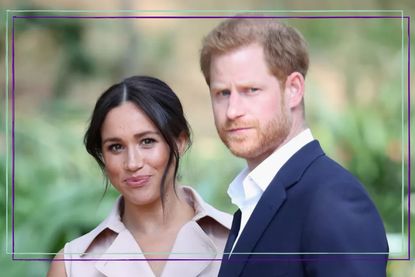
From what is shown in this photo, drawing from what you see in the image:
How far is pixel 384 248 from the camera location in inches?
44.6

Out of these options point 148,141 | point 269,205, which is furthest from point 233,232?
point 148,141

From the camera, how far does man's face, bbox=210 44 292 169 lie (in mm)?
1236

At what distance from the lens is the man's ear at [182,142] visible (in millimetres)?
1351

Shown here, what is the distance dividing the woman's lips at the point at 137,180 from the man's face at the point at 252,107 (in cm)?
16

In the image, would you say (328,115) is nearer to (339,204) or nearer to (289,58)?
(289,58)

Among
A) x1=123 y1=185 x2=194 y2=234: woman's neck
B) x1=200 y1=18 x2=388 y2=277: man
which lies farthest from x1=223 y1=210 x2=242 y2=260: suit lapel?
x1=123 y1=185 x2=194 y2=234: woman's neck

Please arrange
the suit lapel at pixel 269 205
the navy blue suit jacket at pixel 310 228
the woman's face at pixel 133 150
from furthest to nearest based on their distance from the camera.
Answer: the woman's face at pixel 133 150
the suit lapel at pixel 269 205
the navy blue suit jacket at pixel 310 228

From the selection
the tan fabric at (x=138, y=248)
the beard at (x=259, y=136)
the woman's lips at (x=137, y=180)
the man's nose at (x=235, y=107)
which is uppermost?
the man's nose at (x=235, y=107)

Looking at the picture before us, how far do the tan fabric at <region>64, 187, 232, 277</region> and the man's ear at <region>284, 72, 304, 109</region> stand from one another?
0.72 feet

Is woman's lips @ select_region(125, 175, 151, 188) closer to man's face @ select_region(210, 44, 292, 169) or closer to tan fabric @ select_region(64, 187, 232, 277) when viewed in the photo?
tan fabric @ select_region(64, 187, 232, 277)

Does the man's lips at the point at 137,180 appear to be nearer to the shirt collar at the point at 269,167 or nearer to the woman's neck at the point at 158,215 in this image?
the woman's neck at the point at 158,215

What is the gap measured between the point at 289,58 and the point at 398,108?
0.94 ft

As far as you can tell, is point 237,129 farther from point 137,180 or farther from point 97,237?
point 97,237

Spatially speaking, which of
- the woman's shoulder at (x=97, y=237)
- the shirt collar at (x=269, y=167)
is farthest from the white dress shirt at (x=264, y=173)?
the woman's shoulder at (x=97, y=237)
